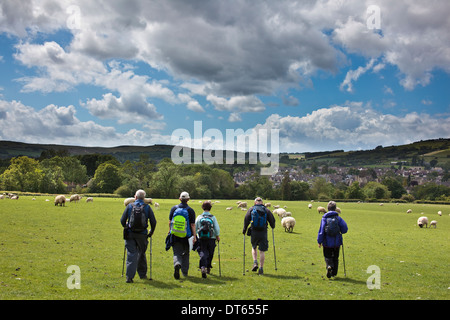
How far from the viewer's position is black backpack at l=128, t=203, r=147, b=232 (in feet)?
40.0

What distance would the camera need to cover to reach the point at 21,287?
36.3ft

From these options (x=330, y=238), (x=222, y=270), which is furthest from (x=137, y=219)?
(x=330, y=238)

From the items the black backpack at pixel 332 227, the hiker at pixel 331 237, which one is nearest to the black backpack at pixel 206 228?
the hiker at pixel 331 237

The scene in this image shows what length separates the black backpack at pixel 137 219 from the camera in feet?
40.0

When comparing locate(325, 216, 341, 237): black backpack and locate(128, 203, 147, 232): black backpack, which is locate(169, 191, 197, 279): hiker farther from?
locate(325, 216, 341, 237): black backpack

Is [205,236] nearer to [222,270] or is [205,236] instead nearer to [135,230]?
[222,270]

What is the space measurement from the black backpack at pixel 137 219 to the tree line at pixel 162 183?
10120 cm

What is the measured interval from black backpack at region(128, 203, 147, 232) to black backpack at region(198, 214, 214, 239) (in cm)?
221

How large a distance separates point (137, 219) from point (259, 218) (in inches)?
182

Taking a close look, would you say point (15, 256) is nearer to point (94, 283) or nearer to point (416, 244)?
point (94, 283)

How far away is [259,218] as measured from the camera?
14039 mm

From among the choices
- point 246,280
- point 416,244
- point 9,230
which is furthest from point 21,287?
point 416,244

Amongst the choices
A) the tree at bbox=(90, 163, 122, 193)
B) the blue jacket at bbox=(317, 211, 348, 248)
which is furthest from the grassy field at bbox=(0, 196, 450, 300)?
the tree at bbox=(90, 163, 122, 193)

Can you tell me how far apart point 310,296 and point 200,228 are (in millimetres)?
4549
